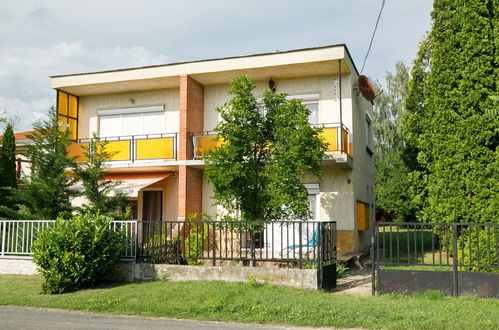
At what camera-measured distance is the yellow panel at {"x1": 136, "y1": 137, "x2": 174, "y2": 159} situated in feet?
56.6

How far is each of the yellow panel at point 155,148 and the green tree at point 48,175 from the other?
283 centimetres

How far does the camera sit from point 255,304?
9.26 meters

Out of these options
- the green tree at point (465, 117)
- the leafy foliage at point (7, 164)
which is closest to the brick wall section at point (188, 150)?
the leafy foliage at point (7, 164)

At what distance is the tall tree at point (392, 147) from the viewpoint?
34312 millimetres

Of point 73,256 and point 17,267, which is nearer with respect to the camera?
point 73,256

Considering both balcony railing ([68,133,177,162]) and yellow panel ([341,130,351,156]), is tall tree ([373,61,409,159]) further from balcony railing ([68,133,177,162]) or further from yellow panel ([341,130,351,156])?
balcony railing ([68,133,177,162])

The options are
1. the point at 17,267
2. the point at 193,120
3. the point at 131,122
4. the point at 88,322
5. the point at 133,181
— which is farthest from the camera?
the point at 131,122

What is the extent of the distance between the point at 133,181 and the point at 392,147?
30.2 meters

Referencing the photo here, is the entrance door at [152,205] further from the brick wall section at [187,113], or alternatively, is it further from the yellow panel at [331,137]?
the yellow panel at [331,137]

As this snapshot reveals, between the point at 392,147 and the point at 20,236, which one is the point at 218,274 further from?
the point at 392,147

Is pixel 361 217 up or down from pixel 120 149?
down

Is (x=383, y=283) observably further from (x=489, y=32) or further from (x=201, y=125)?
(x=201, y=125)

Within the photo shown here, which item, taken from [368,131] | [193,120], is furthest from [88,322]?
[368,131]

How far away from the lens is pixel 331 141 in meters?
15.4
